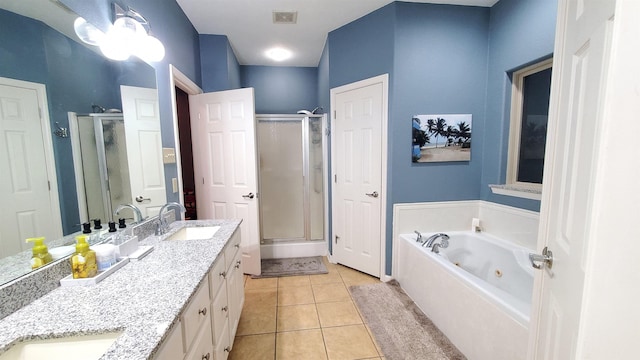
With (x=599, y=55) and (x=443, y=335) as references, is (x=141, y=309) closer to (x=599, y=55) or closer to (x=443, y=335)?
(x=599, y=55)

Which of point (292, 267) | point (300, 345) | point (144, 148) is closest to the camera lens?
point (144, 148)

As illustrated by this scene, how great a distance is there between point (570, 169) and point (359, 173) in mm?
1850

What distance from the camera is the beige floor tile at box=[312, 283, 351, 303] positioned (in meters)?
2.18

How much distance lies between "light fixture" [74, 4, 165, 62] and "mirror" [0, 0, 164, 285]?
0.05 metres

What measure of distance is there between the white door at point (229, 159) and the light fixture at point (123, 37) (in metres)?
0.93

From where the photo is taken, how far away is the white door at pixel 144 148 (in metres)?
1.39

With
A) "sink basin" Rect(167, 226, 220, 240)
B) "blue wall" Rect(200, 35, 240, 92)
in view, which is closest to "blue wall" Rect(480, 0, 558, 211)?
"sink basin" Rect(167, 226, 220, 240)

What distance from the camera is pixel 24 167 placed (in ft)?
2.68

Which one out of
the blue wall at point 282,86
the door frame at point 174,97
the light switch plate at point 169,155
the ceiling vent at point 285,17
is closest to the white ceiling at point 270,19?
the ceiling vent at point 285,17

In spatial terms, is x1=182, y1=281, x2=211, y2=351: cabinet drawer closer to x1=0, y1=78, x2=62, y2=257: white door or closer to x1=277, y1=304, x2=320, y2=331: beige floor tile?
x1=0, y1=78, x2=62, y2=257: white door

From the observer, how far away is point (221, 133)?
8.16 feet

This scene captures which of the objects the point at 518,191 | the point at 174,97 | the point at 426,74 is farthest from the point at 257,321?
the point at 426,74

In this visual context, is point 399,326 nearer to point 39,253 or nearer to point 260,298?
point 260,298

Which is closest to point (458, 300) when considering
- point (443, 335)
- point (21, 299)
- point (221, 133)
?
Result: point (443, 335)
